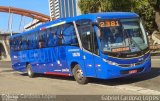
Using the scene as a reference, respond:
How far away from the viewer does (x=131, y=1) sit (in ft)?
124

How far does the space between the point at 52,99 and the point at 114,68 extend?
316 cm

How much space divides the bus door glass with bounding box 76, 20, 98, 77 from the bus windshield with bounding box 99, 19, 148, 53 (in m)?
0.47

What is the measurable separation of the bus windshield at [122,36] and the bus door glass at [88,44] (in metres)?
0.47

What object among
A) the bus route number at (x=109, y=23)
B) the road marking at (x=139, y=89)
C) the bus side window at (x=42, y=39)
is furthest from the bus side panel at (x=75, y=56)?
the bus side window at (x=42, y=39)

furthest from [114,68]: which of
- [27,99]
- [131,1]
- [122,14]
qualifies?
[131,1]

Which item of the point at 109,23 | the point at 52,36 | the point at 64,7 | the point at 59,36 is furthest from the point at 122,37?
the point at 64,7

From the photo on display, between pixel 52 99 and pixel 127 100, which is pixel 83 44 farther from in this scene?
pixel 127 100

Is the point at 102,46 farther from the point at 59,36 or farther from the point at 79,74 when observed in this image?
the point at 59,36

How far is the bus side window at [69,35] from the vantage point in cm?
1727

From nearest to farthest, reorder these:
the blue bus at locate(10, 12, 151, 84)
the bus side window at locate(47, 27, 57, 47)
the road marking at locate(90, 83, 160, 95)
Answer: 1. the road marking at locate(90, 83, 160, 95)
2. the blue bus at locate(10, 12, 151, 84)
3. the bus side window at locate(47, 27, 57, 47)

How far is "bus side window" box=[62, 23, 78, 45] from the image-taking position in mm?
17275

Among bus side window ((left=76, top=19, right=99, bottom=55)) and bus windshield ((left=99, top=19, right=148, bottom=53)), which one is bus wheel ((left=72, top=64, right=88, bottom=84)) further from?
bus windshield ((left=99, top=19, right=148, bottom=53))

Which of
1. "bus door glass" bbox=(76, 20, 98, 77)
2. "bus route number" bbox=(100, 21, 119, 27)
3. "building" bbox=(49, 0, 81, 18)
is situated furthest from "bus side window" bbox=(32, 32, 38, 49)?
"building" bbox=(49, 0, 81, 18)

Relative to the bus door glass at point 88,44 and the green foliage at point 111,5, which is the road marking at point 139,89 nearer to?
the bus door glass at point 88,44
